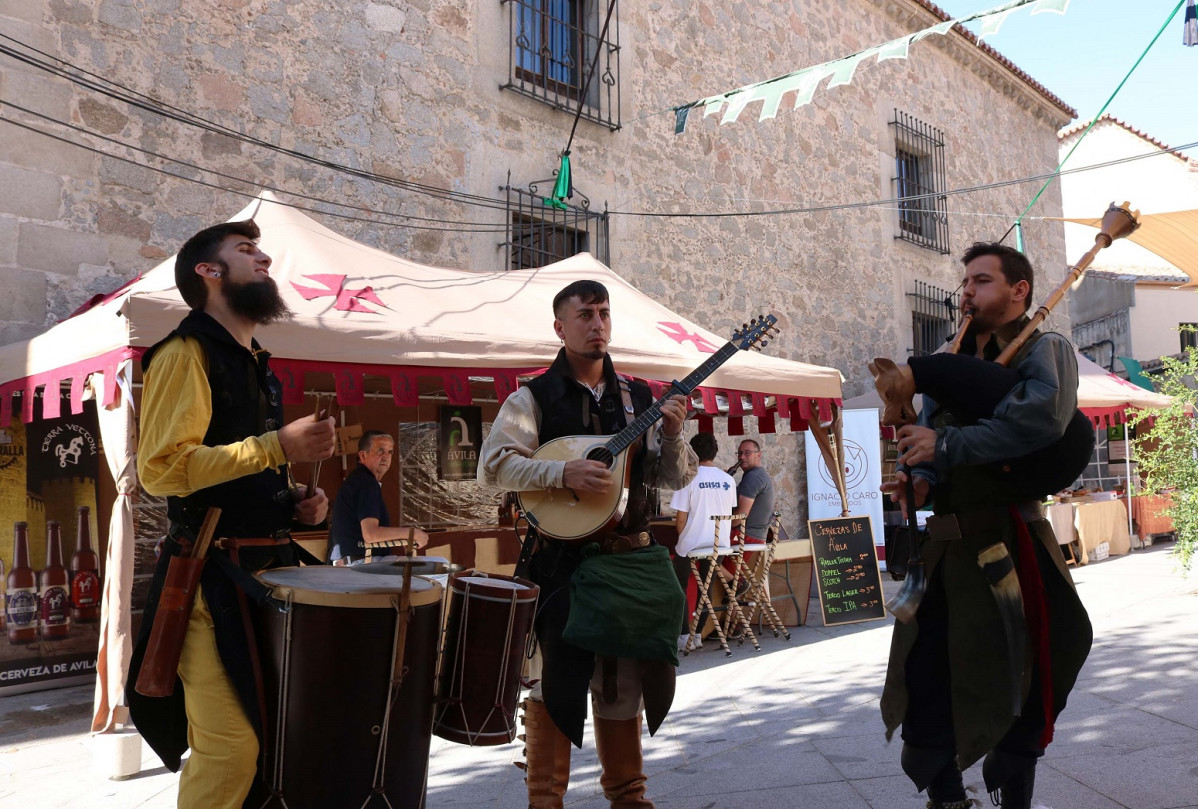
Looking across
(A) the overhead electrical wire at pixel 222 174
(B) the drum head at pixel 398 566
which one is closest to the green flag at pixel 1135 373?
(A) the overhead electrical wire at pixel 222 174

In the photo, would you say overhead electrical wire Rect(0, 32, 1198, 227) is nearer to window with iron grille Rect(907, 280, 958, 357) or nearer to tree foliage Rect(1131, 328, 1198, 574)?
tree foliage Rect(1131, 328, 1198, 574)

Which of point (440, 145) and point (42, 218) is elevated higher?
point (440, 145)

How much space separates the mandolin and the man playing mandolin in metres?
0.03

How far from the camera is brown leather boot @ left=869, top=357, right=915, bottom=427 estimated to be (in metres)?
2.58

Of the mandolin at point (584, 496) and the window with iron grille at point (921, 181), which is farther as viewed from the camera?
the window with iron grille at point (921, 181)

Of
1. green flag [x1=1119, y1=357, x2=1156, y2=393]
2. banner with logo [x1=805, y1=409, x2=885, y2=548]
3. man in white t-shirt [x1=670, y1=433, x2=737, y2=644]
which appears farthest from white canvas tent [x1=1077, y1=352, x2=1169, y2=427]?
man in white t-shirt [x1=670, y1=433, x2=737, y2=644]

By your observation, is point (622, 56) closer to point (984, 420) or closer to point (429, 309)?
point (429, 309)

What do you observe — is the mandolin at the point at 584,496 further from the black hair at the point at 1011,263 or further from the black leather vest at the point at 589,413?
the black hair at the point at 1011,263

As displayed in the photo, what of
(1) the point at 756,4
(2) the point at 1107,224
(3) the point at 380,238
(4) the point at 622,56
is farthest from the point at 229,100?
(1) the point at 756,4

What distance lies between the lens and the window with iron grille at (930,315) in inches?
570

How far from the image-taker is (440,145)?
8.62 meters

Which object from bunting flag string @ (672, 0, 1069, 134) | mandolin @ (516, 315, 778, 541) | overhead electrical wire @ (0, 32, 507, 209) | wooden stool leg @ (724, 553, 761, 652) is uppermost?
bunting flag string @ (672, 0, 1069, 134)

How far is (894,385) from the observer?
2588 millimetres

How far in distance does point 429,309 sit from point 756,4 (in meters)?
8.44
